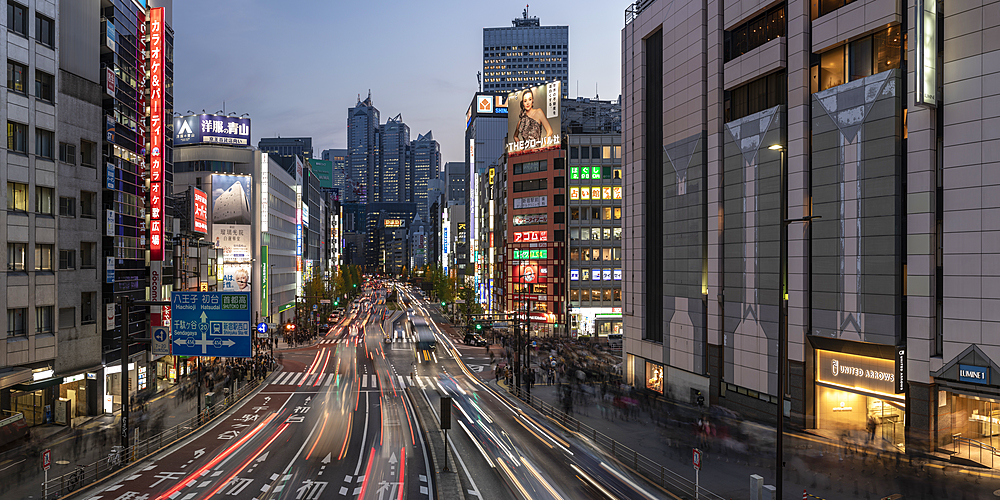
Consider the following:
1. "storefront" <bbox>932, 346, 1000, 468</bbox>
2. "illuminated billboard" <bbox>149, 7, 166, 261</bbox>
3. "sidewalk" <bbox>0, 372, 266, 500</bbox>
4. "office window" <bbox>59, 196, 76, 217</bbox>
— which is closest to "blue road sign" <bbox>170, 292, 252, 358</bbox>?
"sidewalk" <bbox>0, 372, 266, 500</bbox>

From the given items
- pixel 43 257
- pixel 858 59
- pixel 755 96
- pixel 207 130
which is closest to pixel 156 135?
pixel 43 257

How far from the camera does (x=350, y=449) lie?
3066 centimetres

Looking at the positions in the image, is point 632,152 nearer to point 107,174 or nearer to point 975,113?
point 975,113

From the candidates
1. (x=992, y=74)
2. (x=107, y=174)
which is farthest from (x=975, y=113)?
(x=107, y=174)

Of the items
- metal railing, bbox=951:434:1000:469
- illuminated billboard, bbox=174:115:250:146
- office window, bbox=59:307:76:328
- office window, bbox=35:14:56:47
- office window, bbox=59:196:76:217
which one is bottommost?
metal railing, bbox=951:434:1000:469

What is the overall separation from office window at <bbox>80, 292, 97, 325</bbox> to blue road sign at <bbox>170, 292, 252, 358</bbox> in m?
13.4

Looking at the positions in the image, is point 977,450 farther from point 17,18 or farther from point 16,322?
point 17,18

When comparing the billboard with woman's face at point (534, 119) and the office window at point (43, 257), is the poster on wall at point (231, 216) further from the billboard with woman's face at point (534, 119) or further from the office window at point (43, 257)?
the office window at point (43, 257)

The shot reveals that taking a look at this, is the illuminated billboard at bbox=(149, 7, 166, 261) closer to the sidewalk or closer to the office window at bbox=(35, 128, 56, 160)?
the office window at bbox=(35, 128, 56, 160)

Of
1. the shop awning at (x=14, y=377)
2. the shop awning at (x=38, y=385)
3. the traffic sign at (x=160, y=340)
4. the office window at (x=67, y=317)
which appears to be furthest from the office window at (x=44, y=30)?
the shop awning at (x=38, y=385)

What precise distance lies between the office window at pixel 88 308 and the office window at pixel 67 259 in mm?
2085

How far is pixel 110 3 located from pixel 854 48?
46703 mm

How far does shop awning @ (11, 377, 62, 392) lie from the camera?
3284 centimetres

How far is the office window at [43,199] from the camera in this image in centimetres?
3503
